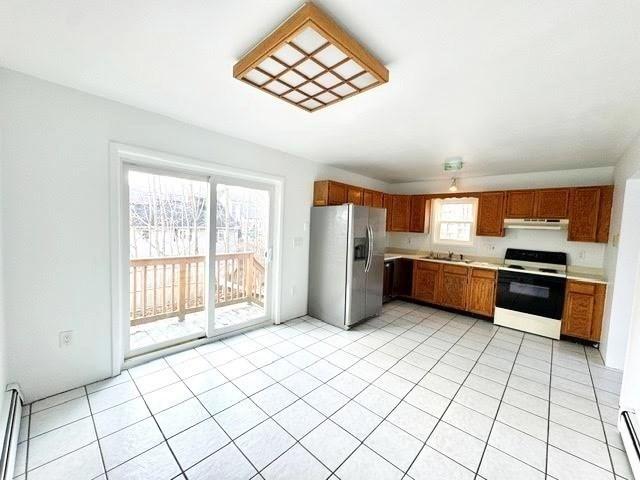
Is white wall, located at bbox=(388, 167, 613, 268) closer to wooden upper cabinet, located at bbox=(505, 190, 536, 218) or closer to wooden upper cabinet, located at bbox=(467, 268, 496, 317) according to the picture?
wooden upper cabinet, located at bbox=(505, 190, 536, 218)

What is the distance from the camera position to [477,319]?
13.7ft

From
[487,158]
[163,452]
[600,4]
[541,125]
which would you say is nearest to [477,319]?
[487,158]

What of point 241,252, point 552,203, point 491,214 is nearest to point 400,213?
point 491,214

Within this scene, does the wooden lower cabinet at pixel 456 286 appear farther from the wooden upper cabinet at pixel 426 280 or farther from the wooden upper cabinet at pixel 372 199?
the wooden upper cabinet at pixel 372 199

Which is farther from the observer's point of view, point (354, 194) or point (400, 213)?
point (400, 213)

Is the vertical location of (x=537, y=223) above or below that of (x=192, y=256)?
above

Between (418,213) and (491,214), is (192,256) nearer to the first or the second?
(418,213)

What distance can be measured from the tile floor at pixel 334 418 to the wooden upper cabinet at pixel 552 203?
1.94 m

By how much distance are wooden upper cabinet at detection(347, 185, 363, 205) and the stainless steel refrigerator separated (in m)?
0.51

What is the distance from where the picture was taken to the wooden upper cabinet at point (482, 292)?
13.2ft

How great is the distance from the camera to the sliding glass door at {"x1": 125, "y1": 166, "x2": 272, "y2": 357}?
266cm

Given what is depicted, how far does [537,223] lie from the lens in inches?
149

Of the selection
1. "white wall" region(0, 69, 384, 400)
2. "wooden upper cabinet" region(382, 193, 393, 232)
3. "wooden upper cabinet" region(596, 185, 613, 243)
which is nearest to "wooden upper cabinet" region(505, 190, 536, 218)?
"wooden upper cabinet" region(596, 185, 613, 243)

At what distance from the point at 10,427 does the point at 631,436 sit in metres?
3.82
